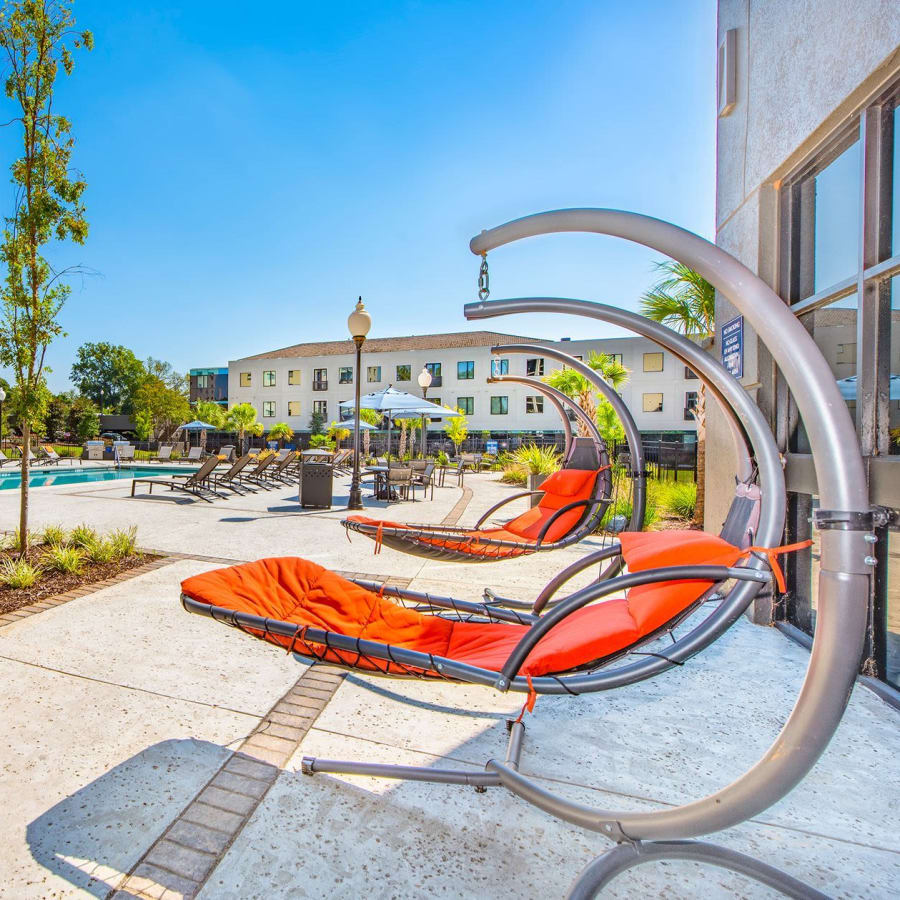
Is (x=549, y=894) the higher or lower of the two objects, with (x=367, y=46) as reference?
lower

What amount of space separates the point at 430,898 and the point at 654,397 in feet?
122

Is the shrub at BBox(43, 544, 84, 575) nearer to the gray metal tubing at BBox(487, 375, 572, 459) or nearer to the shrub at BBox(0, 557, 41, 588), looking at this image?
the shrub at BBox(0, 557, 41, 588)

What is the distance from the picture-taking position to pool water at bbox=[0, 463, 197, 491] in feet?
49.6

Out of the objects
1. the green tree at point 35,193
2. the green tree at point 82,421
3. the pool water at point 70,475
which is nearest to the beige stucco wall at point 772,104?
the green tree at point 35,193

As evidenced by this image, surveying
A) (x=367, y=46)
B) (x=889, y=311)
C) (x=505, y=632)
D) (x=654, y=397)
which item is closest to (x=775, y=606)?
(x=889, y=311)

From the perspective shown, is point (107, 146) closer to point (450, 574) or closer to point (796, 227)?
point (450, 574)

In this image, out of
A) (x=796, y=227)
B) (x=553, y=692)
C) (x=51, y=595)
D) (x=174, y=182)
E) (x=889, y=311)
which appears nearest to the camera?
(x=553, y=692)

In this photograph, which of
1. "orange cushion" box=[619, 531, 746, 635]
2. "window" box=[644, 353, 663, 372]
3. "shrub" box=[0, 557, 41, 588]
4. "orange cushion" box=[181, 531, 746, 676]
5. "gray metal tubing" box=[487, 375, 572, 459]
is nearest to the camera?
"orange cushion" box=[619, 531, 746, 635]

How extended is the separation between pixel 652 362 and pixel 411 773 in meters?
36.5

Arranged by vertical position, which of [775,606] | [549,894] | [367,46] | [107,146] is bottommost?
[549,894]

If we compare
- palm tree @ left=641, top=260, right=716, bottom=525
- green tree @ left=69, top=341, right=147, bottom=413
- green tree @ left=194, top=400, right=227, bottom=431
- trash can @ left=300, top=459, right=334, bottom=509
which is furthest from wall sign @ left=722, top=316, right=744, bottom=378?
green tree @ left=69, top=341, right=147, bottom=413

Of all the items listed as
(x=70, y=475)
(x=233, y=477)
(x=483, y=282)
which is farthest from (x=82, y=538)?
(x=70, y=475)

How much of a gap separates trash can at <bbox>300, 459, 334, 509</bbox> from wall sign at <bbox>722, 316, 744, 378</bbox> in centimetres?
737

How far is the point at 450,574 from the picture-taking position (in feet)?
17.0
